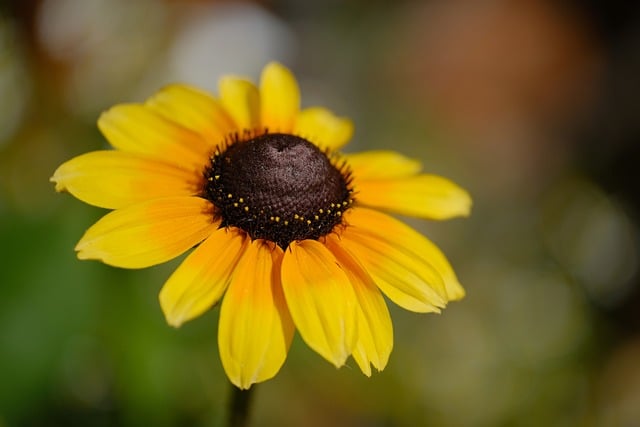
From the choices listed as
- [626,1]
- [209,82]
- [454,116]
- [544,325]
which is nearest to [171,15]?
[209,82]

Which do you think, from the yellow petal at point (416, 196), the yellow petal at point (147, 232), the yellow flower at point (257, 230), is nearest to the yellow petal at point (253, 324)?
the yellow flower at point (257, 230)

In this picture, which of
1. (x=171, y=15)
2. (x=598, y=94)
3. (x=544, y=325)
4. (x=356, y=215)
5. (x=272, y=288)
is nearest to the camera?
(x=272, y=288)

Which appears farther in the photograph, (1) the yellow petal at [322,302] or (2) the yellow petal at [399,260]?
(2) the yellow petal at [399,260]

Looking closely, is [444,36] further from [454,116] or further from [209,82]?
[209,82]

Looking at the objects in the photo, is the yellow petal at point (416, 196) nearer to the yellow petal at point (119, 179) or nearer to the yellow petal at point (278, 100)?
the yellow petal at point (278, 100)

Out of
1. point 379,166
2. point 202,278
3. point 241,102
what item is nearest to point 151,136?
point 241,102
